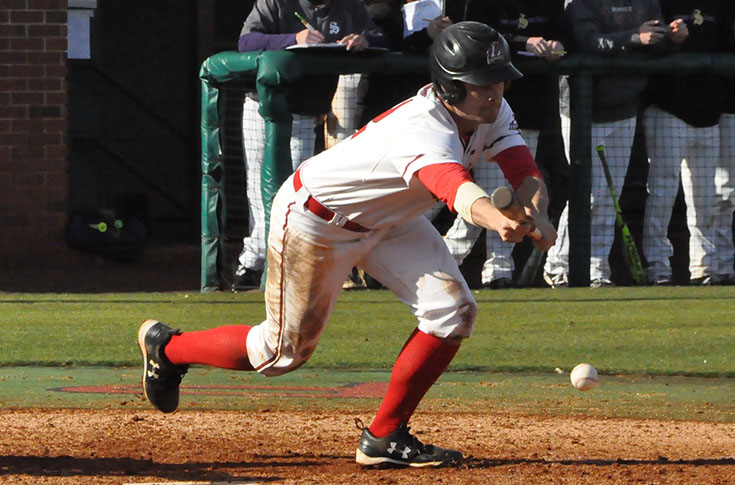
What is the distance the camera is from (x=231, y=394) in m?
6.33

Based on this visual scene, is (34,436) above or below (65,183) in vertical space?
above

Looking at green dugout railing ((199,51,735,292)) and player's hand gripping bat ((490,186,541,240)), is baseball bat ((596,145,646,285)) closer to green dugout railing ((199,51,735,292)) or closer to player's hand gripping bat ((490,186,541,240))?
green dugout railing ((199,51,735,292))

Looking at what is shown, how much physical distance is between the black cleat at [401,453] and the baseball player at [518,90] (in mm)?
5326

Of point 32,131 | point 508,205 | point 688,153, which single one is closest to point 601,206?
point 688,153

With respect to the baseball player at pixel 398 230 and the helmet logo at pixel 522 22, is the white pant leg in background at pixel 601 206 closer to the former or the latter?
the helmet logo at pixel 522 22

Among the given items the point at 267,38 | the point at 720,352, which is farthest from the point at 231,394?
the point at 267,38

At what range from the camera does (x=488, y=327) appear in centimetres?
819

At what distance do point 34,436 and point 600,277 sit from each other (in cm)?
599

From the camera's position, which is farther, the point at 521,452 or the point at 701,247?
the point at 701,247

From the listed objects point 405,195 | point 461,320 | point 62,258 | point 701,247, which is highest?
point 405,195

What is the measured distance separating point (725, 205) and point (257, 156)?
380 centimetres

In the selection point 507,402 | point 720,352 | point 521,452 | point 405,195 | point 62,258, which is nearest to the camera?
point 405,195

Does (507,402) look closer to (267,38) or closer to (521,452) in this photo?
(521,452)

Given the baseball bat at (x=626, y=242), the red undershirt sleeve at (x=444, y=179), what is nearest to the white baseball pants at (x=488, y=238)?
the baseball bat at (x=626, y=242)
